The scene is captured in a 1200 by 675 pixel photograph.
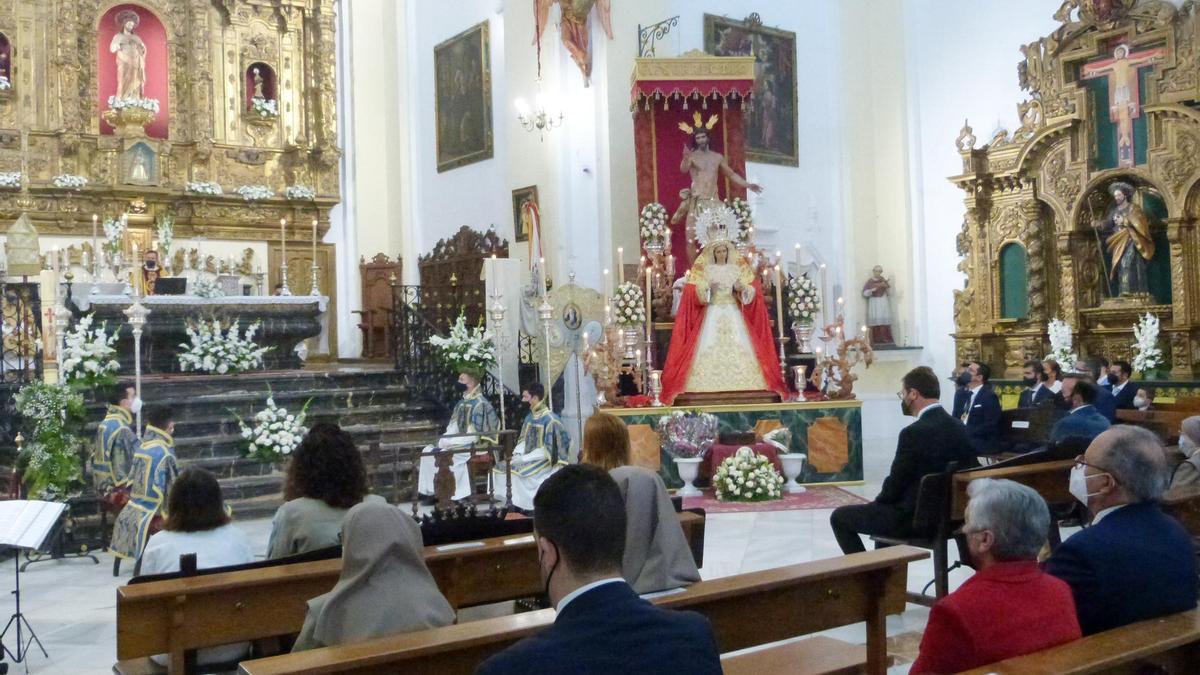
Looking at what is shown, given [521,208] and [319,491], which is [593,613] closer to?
[319,491]

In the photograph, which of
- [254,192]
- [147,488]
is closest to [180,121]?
[254,192]

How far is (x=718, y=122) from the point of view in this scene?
15773mm

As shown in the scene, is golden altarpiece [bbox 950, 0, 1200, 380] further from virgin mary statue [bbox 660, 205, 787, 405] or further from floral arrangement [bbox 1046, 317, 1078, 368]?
virgin mary statue [bbox 660, 205, 787, 405]

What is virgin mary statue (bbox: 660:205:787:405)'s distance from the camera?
1323cm

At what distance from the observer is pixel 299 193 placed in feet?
64.5

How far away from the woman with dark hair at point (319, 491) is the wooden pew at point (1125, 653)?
3.03 metres

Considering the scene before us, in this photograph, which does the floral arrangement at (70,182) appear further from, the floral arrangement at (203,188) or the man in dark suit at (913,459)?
the man in dark suit at (913,459)

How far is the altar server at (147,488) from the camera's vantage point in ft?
26.6

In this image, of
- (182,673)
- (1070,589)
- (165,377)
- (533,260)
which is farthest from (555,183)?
(1070,589)

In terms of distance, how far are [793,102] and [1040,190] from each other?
475cm

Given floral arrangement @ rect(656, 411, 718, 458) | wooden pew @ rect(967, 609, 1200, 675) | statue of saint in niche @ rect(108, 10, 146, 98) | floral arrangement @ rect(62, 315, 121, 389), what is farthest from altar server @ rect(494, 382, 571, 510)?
statue of saint in niche @ rect(108, 10, 146, 98)

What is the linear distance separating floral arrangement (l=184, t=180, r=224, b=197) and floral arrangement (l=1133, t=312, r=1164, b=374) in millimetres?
14609

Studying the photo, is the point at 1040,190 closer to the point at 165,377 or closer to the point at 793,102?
the point at 793,102

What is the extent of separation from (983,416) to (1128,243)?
17.3 feet
